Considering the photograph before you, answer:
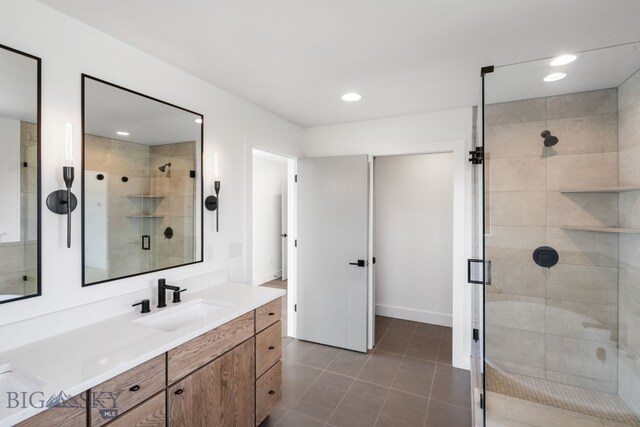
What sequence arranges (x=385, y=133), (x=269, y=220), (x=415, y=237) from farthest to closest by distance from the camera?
1. (x=269, y=220)
2. (x=415, y=237)
3. (x=385, y=133)

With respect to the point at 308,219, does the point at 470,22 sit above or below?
above

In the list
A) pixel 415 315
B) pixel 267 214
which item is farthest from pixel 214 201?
pixel 267 214

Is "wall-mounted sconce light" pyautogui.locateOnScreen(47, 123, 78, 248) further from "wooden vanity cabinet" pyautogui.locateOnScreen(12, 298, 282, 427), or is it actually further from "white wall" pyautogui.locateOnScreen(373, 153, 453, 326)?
"white wall" pyautogui.locateOnScreen(373, 153, 453, 326)

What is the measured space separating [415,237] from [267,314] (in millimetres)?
2511

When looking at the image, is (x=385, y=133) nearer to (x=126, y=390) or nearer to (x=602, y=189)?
(x=602, y=189)

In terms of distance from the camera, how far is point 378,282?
416 cm

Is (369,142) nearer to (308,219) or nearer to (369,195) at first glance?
(369,195)

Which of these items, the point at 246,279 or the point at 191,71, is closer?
the point at 191,71

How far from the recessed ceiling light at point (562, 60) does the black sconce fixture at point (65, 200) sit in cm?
277

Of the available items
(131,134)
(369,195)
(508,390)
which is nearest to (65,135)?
(131,134)

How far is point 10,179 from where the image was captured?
1274 millimetres

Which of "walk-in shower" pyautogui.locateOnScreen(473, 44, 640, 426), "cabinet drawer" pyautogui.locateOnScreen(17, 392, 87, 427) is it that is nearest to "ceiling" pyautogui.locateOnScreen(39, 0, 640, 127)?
"walk-in shower" pyautogui.locateOnScreen(473, 44, 640, 426)

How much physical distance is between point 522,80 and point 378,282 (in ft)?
9.51

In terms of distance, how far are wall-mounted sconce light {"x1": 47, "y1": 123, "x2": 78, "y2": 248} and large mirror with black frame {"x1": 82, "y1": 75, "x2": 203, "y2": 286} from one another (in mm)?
74
